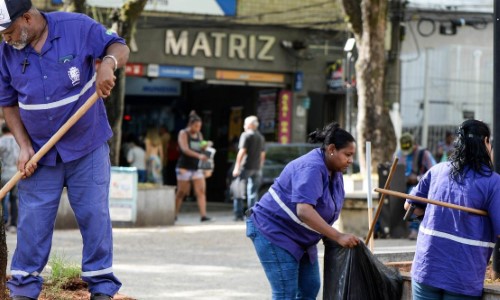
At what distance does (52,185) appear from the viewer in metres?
5.91

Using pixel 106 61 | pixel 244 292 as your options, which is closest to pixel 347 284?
pixel 106 61

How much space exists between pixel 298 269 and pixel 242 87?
21.7 meters

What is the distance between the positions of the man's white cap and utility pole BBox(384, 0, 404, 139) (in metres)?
22.9

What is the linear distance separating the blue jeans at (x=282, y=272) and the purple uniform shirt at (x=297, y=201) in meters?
0.04

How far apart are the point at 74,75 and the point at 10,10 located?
479 millimetres

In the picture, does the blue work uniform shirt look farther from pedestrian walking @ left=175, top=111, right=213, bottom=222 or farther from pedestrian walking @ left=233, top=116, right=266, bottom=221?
pedestrian walking @ left=233, top=116, right=266, bottom=221

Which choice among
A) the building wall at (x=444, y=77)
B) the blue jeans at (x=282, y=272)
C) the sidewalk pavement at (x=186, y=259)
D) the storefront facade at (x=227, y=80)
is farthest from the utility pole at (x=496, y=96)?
the building wall at (x=444, y=77)

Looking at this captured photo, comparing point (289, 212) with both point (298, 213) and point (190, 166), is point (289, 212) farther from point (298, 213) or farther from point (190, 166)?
point (190, 166)

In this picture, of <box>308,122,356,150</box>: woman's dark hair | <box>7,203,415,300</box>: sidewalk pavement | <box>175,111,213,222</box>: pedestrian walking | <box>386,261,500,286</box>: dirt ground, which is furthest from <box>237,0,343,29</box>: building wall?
<box>308,122,356,150</box>: woman's dark hair

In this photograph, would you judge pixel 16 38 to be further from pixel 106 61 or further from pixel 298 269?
pixel 298 269

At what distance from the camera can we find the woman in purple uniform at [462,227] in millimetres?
5988

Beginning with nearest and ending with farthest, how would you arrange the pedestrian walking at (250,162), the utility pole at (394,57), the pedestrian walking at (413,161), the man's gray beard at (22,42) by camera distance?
the man's gray beard at (22,42)
the pedestrian walking at (413,161)
the pedestrian walking at (250,162)
the utility pole at (394,57)

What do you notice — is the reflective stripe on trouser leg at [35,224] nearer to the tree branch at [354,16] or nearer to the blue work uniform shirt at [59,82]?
the blue work uniform shirt at [59,82]

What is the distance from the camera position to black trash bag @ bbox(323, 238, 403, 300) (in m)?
6.45
